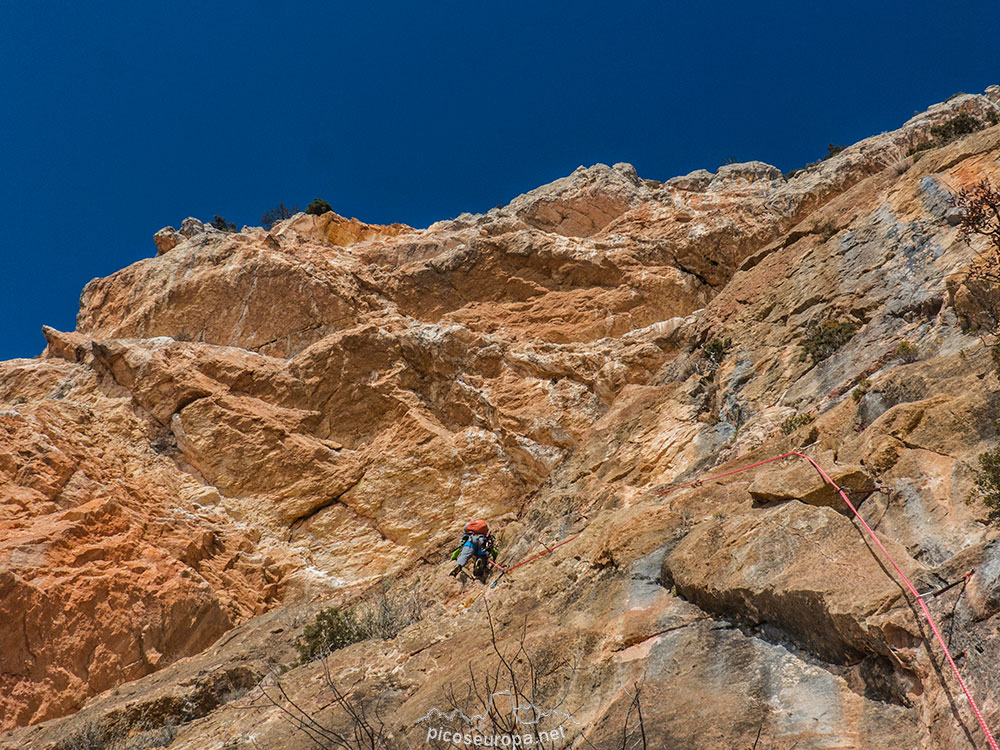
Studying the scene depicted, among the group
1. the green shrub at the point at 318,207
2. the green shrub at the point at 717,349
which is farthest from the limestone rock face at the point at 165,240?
the green shrub at the point at 717,349

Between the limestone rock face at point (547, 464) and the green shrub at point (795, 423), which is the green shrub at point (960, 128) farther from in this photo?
the green shrub at point (795, 423)

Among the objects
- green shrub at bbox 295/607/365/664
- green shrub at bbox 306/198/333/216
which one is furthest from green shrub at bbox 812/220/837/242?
green shrub at bbox 306/198/333/216

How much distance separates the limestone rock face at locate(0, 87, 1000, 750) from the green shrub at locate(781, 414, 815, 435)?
1.5 inches

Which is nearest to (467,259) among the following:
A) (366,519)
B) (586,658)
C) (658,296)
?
(658,296)

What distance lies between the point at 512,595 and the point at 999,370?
609 cm

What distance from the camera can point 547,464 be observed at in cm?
1728

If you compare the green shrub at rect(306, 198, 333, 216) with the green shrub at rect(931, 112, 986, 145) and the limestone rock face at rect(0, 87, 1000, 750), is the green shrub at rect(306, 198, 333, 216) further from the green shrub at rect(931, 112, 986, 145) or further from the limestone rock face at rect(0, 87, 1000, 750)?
the green shrub at rect(931, 112, 986, 145)

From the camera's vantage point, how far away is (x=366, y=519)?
16.9 m

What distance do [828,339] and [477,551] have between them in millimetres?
7037

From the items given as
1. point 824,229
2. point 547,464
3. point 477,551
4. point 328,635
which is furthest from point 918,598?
point 824,229

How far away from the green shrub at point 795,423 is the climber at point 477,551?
512cm

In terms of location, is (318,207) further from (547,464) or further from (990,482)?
(990,482)

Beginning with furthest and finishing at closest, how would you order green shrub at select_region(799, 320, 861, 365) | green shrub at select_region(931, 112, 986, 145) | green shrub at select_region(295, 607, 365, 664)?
green shrub at select_region(931, 112, 986, 145) < green shrub at select_region(799, 320, 861, 365) < green shrub at select_region(295, 607, 365, 664)

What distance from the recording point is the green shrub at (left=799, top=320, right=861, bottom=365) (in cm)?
1143
